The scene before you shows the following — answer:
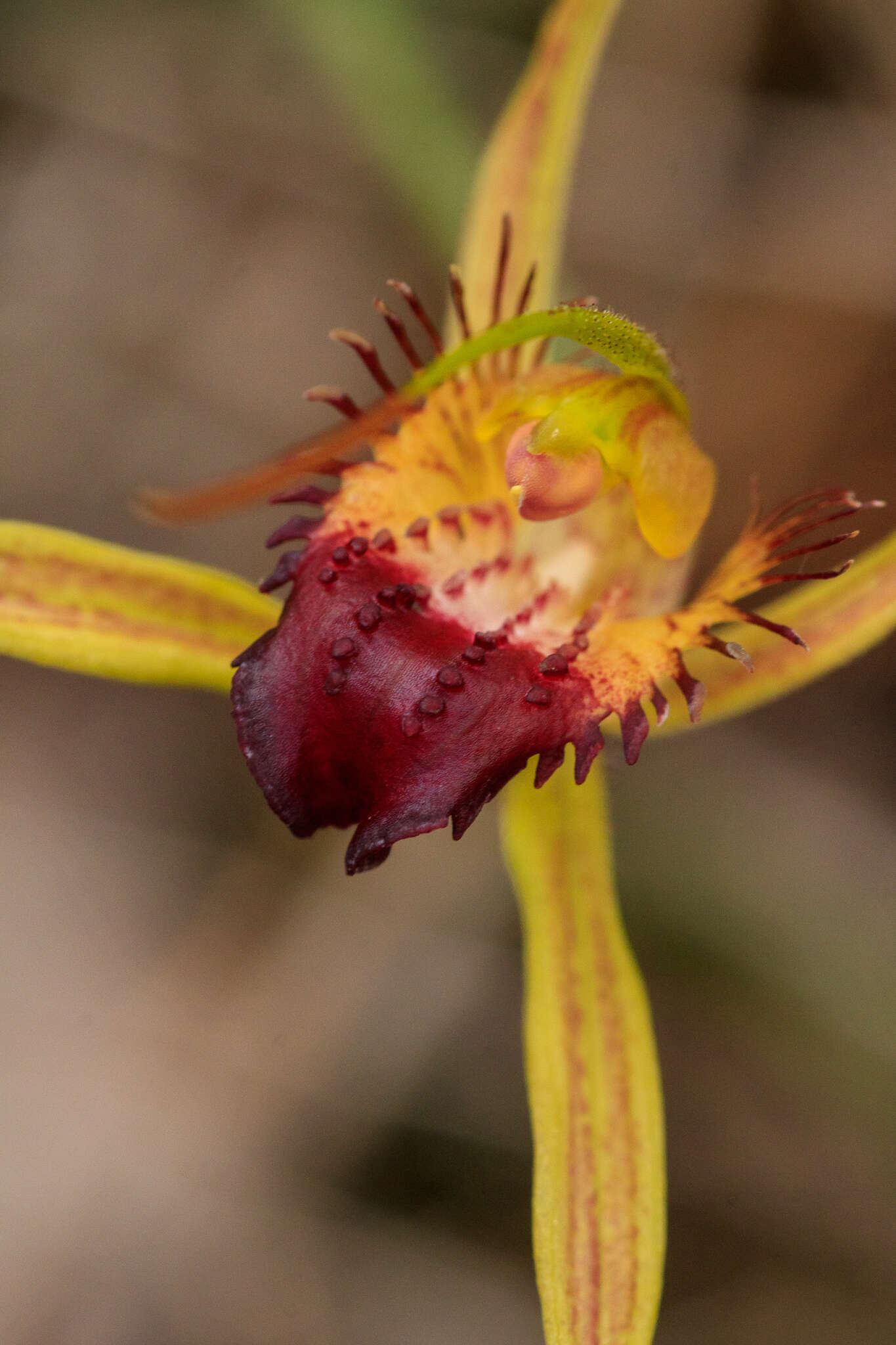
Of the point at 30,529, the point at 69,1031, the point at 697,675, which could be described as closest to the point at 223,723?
the point at 69,1031

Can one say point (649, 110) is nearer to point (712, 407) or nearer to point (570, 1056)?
point (712, 407)

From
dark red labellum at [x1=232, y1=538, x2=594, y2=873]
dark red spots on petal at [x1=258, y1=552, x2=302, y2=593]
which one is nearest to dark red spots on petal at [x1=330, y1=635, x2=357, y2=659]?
dark red labellum at [x1=232, y1=538, x2=594, y2=873]

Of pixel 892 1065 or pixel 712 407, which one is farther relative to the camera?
pixel 712 407

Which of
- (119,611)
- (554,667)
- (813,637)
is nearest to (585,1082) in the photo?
(554,667)

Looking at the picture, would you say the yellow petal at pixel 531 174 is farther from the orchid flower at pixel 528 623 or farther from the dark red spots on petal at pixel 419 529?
the dark red spots on petal at pixel 419 529

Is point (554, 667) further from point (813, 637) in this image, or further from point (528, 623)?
point (813, 637)

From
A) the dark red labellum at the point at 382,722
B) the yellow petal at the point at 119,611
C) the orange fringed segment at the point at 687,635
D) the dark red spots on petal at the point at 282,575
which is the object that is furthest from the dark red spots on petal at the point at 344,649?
the yellow petal at the point at 119,611

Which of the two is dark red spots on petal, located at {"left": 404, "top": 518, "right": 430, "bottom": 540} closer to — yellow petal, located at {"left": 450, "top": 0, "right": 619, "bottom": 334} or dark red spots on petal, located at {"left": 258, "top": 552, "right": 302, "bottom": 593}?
dark red spots on petal, located at {"left": 258, "top": 552, "right": 302, "bottom": 593}
